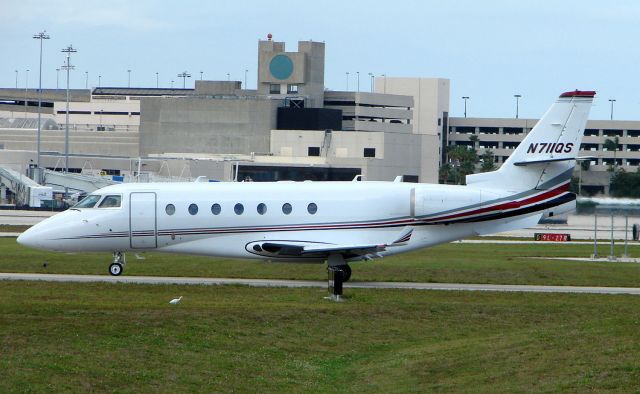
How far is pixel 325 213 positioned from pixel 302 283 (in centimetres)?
254

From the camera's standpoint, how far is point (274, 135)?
457 feet

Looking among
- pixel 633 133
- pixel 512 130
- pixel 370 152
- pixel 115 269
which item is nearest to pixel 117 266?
pixel 115 269

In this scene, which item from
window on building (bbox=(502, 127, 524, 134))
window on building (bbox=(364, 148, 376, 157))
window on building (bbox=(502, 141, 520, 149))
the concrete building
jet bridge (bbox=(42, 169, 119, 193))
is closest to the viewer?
jet bridge (bbox=(42, 169, 119, 193))

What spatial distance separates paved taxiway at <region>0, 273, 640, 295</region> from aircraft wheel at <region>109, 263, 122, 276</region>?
1.02 feet

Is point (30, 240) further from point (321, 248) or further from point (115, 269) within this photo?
point (321, 248)

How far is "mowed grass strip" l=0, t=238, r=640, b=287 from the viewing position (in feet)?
137

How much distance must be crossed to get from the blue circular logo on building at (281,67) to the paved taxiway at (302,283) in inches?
4387

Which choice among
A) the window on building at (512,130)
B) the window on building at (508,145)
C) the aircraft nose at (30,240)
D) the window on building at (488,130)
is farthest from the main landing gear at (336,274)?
the window on building at (488,130)

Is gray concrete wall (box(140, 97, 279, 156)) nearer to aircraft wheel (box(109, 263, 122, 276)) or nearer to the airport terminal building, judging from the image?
the airport terminal building

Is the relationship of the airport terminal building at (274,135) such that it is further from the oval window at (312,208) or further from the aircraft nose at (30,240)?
the oval window at (312,208)

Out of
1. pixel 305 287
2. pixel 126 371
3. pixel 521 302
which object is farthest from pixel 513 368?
pixel 305 287

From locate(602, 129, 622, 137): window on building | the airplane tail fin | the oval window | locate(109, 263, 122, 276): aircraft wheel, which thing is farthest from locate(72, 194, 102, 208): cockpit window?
locate(602, 129, 622, 137): window on building

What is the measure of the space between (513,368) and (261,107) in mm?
123023

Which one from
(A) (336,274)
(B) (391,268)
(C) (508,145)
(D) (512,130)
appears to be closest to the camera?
(A) (336,274)
